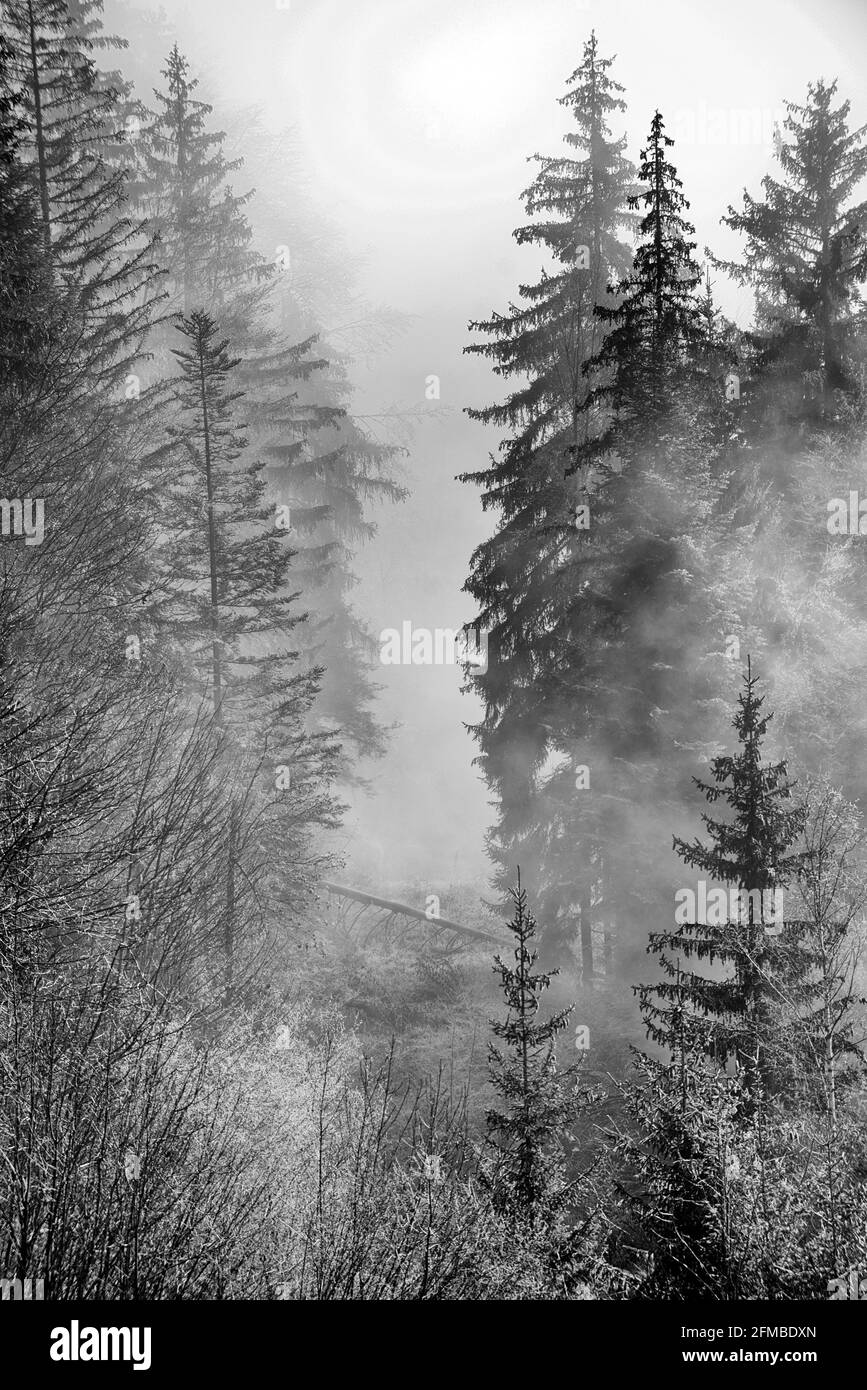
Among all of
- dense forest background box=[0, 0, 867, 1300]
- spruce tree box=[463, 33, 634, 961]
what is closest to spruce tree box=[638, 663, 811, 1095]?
dense forest background box=[0, 0, 867, 1300]

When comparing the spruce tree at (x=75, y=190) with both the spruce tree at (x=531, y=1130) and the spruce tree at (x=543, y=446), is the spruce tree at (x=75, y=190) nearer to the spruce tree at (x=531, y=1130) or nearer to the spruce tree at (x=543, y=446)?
the spruce tree at (x=543, y=446)

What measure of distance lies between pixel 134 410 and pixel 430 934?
15.4m

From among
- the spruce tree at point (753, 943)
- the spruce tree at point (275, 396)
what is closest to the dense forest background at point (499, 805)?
the spruce tree at point (753, 943)

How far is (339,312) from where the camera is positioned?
136 ft

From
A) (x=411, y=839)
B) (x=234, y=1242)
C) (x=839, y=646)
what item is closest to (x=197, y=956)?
(x=234, y=1242)

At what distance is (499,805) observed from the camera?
65.8ft

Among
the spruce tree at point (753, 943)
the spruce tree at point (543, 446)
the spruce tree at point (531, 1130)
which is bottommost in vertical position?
the spruce tree at point (531, 1130)

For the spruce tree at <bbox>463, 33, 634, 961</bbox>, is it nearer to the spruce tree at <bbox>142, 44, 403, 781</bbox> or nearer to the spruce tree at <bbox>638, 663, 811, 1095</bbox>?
the spruce tree at <bbox>142, 44, 403, 781</bbox>

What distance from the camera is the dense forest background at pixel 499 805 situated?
6.52 m

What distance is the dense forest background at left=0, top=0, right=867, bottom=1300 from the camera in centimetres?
652

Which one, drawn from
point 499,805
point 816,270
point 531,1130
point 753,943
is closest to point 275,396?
point 499,805

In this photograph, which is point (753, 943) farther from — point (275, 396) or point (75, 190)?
point (275, 396)

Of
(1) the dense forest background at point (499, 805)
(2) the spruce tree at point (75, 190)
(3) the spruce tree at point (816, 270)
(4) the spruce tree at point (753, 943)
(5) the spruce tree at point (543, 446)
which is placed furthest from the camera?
(5) the spruce tree at point (543, 446)

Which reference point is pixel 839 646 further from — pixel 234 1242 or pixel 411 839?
pixel 411 839
